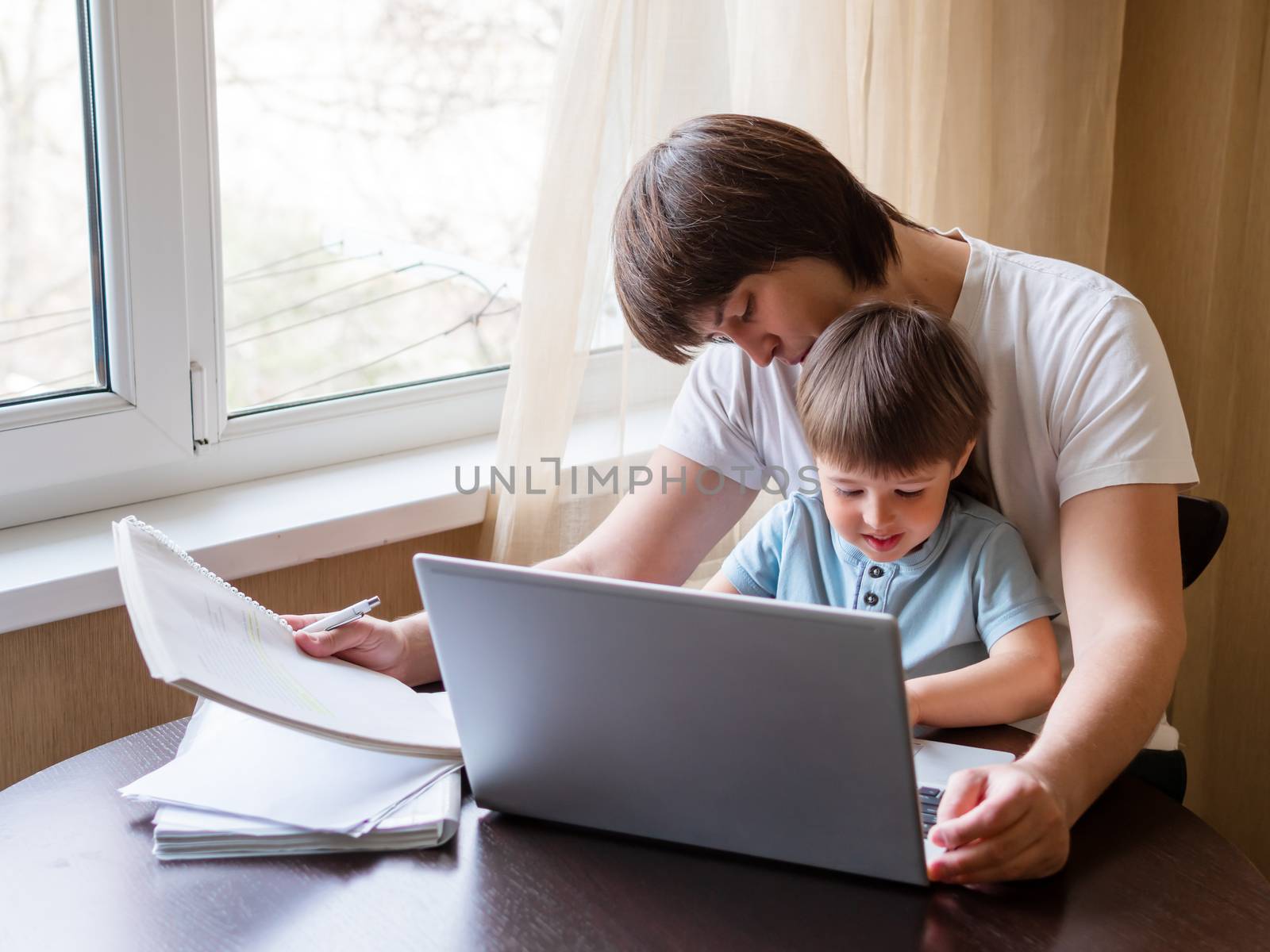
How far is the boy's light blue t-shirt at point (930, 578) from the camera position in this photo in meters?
1.17

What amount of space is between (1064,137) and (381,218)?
3.52ft

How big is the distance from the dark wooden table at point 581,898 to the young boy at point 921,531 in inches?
7.2

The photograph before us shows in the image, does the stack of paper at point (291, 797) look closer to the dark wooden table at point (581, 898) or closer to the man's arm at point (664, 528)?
the dark wooden table at point (581, 898)

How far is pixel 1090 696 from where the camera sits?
1000 mm

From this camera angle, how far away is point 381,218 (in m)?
1.76

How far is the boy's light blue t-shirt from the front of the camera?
46.2 inches

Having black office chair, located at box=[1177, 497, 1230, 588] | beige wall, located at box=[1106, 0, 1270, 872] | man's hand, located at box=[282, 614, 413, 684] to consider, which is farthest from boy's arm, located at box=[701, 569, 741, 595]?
beige wall, located at box=[1106, 0, 1270, 872]

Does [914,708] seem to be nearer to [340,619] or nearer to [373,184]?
[340,619]

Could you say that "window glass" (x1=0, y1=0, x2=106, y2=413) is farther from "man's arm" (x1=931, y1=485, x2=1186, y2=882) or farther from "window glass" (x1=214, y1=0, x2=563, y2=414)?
"man's arm" (x1=931, y1=485, x2=1186, y2=882)

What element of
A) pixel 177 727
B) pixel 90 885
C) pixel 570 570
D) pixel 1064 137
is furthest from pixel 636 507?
pixel 1064 137

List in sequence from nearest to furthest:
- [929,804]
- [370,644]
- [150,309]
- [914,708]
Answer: [929,804] < [914,708] < [370,644] < [150,309]

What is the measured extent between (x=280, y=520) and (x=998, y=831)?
3.30 feet

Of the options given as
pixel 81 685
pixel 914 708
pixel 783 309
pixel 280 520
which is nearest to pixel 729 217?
pixel 783 309

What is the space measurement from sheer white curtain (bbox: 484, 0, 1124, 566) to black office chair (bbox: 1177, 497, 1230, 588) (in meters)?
0.69
